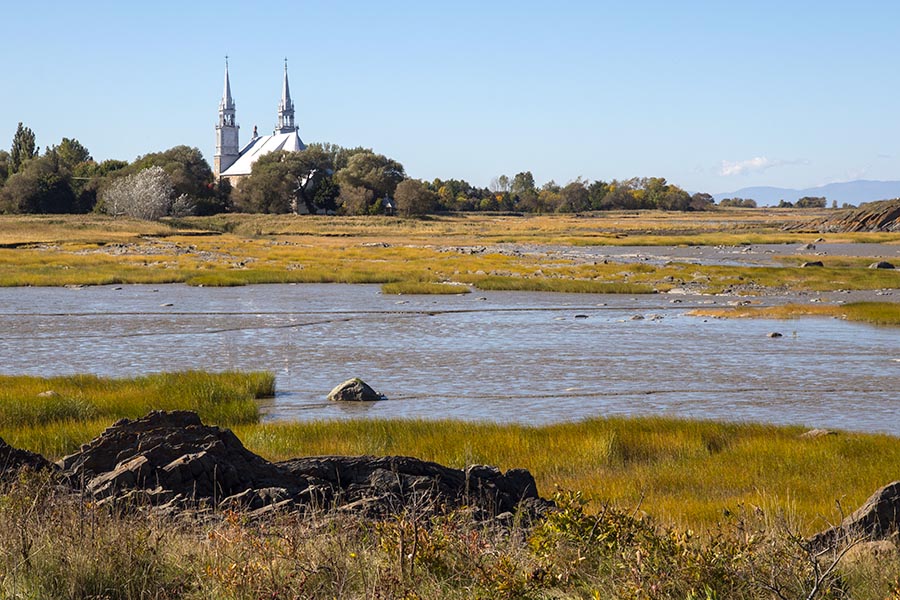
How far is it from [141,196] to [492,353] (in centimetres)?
9498

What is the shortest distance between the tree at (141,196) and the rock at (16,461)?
343 feet

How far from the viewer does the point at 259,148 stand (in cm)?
17975

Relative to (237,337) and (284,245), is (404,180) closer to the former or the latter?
(284,245)

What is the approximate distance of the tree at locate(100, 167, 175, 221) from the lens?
112 metres

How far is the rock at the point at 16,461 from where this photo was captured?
340 inches

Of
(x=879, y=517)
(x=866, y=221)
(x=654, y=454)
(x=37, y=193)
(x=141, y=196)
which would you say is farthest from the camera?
(x=866, y=221)

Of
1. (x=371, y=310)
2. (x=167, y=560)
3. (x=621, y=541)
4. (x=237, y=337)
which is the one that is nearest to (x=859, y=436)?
(x=621, y=541)

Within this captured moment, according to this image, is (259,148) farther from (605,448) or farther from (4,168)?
(605,448)

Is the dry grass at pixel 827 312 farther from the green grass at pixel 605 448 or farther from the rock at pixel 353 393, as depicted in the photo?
the green grass at pixel 605 448

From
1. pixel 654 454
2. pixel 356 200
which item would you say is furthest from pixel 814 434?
pixel 356 200

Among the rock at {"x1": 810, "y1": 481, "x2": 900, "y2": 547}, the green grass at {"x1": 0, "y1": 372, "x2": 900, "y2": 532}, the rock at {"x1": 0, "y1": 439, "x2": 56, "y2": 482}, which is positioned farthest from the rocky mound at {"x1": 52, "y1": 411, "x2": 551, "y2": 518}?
the rock at {"x1": 810, "y1": 481, "x2": 900, "y2": 547}

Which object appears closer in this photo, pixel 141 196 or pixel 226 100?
pixel 141 196

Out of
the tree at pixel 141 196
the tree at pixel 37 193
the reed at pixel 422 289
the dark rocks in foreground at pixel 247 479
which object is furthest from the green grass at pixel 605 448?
the tree at pixel 37 193

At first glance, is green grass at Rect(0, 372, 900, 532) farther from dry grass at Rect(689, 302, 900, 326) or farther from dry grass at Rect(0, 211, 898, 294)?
dry grass at Rect(0, 211, 898, 294)
